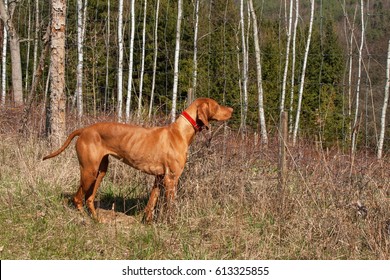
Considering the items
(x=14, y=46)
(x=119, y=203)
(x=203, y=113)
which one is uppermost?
(x=14, y=46)

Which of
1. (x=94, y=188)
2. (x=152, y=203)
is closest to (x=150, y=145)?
(x=152, y=203)

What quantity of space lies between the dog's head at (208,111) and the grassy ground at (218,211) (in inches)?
33.3

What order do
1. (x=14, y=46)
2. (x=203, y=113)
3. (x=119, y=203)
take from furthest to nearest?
(x=14, y=46)
(x=119, y=203)
(x=203, y=113)

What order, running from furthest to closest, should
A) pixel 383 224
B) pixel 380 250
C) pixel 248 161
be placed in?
1. pixel 248 161
2. pixel 383 224
3. pixel 380 250

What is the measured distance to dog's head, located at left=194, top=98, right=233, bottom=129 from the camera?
4910 millimetres

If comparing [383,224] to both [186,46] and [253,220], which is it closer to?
[253,220]

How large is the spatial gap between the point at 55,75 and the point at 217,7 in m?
18.3

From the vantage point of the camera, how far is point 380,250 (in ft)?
13.7

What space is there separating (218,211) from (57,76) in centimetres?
399

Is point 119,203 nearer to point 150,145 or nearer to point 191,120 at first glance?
point 150,145

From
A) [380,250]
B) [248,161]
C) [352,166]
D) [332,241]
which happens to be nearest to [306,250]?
[332,241]

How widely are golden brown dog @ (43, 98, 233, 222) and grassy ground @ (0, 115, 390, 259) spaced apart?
0.40m

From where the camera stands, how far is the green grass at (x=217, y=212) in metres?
4.35

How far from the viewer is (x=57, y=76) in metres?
7.83
